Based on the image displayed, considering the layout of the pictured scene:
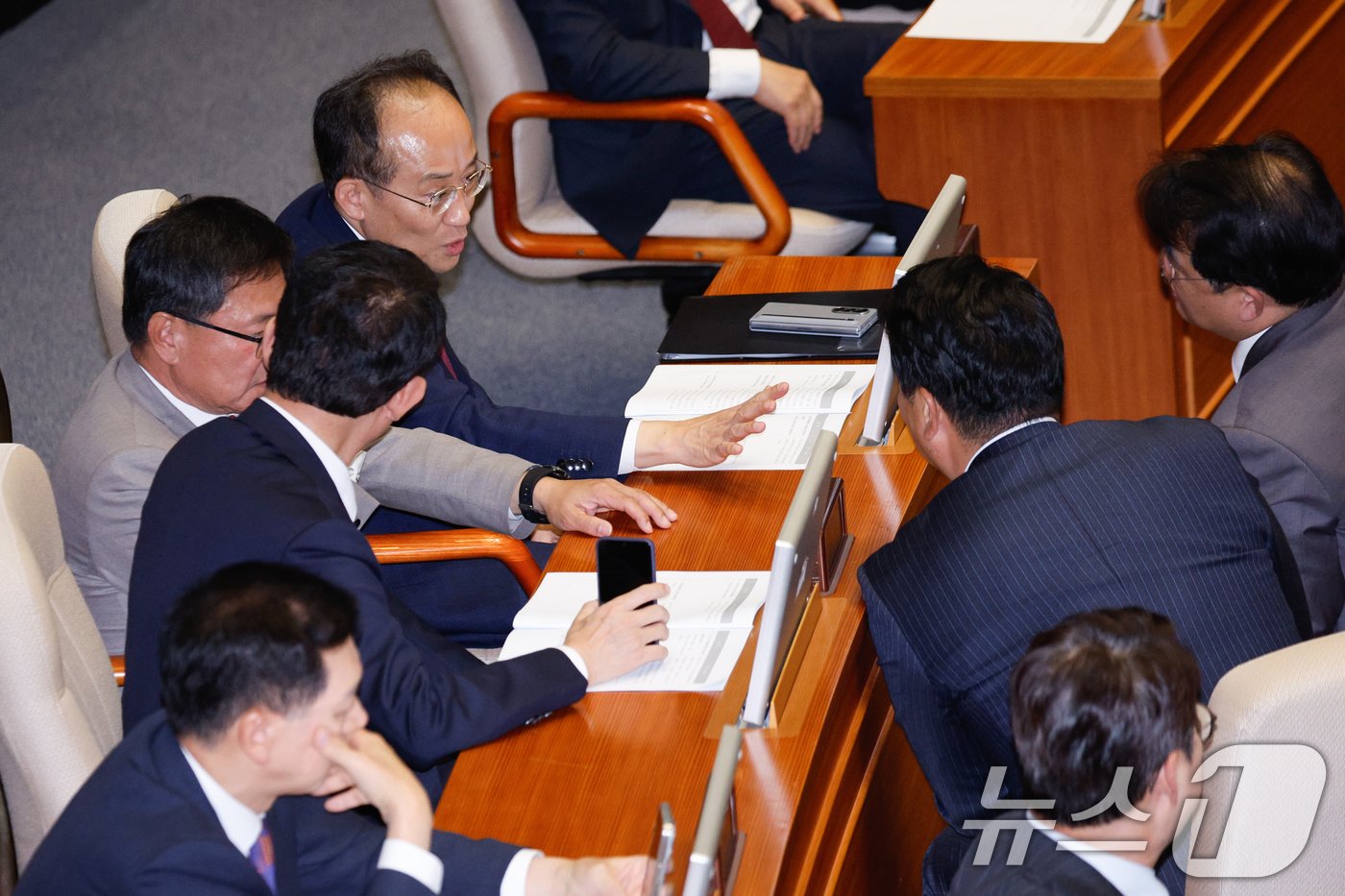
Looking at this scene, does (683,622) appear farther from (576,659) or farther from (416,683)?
(416,683)

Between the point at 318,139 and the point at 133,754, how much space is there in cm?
168

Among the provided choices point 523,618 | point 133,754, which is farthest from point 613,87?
point 133,754

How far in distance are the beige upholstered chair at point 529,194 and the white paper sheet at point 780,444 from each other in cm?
95

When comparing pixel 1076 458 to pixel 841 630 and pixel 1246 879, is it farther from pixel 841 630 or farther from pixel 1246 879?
pixel 1246 879

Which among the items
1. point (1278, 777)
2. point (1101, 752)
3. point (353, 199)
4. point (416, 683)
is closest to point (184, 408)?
point (353, 199)

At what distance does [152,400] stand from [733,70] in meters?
1.71

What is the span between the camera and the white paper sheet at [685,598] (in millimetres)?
2254

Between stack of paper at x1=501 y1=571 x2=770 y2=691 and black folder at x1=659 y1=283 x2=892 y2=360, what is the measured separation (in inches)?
26.9

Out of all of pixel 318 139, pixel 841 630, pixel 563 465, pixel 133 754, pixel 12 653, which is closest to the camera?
pixel 133 754

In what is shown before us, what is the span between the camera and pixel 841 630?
7.37ft

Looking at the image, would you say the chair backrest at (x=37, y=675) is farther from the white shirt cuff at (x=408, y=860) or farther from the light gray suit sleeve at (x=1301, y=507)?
the light gray suit sleeve at (x=1301, y=507)

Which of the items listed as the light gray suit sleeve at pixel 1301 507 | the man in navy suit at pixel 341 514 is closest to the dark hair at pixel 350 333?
the man in navy suit at pixel 341 514

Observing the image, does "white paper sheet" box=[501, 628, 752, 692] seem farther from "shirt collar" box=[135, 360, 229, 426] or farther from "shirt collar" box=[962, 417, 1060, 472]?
"shirt collar" box=[135, 360, 229, 426]

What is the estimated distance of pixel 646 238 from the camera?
12.5ft
